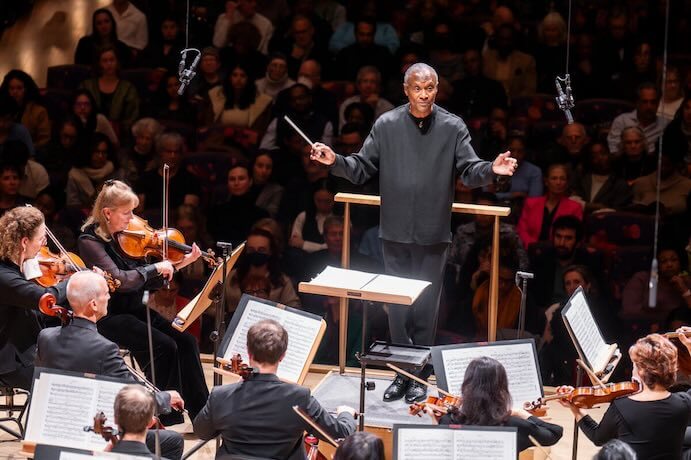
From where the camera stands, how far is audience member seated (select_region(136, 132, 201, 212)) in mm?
7242

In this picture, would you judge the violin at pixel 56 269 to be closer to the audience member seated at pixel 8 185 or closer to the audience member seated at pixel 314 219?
the audience member seated at pixel 314 219

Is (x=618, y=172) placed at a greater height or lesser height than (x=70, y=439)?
greater

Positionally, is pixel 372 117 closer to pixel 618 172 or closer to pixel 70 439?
pixel 618 172

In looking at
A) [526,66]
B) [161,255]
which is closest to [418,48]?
[526,66]

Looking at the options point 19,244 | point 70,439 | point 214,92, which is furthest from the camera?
point 214,92

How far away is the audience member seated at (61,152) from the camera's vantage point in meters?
7.77

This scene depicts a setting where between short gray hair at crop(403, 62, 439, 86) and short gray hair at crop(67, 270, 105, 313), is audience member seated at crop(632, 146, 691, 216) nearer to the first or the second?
short gray hair at crop(403, 62, 439, 86)

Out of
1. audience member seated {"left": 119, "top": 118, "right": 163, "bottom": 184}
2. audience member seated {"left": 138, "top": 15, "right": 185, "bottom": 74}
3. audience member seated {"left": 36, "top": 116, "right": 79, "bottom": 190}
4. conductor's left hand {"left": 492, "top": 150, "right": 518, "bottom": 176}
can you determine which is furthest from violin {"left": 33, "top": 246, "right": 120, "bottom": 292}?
audience member seated {"left": 138, "top": 15, "right": 185, "bottom": 74}

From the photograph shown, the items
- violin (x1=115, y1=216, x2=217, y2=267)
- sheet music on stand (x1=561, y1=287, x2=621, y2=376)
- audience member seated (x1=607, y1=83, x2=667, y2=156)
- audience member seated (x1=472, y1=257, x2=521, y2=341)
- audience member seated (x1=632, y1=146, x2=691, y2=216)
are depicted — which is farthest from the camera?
audience member seated (x1=607, y1=83, x2=667, y2=156)

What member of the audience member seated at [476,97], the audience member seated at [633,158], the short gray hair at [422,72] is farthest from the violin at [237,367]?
the audience member seated at [476,97]

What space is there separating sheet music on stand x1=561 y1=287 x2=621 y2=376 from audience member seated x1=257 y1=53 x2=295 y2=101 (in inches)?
153

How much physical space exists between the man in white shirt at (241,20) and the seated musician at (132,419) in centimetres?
527

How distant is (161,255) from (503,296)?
6.60 ft

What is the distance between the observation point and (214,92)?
812 cm
